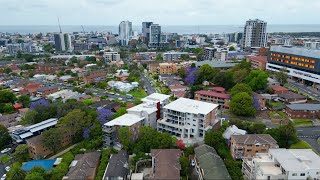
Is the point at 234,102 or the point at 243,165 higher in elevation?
the point at 234,102

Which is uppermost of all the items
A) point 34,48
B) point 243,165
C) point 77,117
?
point 34,48

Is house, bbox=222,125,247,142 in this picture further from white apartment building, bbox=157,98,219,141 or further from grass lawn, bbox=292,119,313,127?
grass lawn, bbox=292,119,313,127

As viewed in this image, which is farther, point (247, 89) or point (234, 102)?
point (247, 89)

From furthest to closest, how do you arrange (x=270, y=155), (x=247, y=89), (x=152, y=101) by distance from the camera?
(x=247, y=89) < (x=152, y=101) < (x=270, y=155)

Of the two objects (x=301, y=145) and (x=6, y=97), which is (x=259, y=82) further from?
(x=6, y=97)

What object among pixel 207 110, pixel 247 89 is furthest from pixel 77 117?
pixel 247 89

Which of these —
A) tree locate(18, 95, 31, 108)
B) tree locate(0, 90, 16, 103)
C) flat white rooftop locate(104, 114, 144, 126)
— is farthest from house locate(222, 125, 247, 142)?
tree locate(0, 90, 16, 103)

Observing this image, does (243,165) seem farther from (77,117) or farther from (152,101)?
(77,117)
